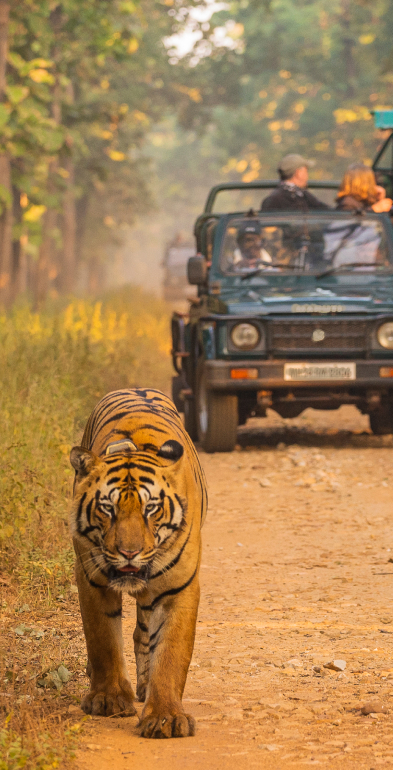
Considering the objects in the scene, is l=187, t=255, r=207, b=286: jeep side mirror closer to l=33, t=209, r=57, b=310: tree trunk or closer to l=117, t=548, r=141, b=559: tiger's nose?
l=117, t=548, r=141, b=559: tiger's nose

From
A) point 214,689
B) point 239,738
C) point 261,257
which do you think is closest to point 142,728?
point 239,738

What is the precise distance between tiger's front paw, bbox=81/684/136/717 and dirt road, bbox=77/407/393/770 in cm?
3

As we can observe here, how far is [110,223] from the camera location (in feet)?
150

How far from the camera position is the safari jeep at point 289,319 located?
33.8 feet

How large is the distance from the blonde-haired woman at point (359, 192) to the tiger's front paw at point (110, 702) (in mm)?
7951

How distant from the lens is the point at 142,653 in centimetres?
453

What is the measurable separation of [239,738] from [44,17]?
47.7 ft

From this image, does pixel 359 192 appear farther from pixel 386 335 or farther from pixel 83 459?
pixel 83 459

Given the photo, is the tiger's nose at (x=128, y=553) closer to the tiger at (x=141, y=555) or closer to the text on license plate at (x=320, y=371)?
the tiger at (x=141, y=555)

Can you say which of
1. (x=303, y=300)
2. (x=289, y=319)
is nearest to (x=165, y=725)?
(x=289, y=319)

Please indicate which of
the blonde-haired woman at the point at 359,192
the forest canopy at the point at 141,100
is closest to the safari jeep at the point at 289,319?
the blonde-haired woman at the point at 359,192

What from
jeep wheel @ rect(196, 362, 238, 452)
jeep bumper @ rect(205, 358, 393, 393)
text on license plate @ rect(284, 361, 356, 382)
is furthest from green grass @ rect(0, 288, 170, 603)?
text on license plate @ rect(284, 361, 356, 382)

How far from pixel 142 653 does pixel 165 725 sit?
60 centimetres

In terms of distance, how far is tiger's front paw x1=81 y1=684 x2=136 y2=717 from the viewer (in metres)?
4.20
